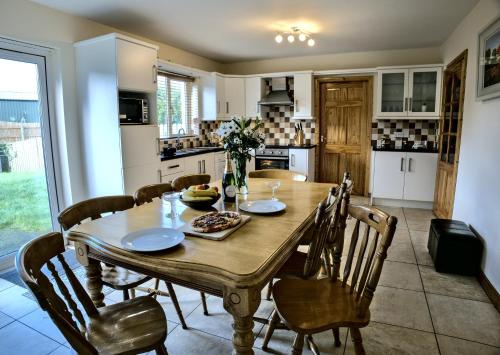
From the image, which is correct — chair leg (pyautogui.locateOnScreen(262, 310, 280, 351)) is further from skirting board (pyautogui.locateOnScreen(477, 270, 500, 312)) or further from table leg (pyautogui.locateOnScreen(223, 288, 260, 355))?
skirting board (pyautogui.locateOnScreen(477, 270, 500, 312))

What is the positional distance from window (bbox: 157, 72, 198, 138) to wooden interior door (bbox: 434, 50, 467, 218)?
372 cm

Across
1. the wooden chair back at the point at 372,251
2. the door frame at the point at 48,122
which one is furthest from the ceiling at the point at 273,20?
the wooden chair back at the point at 372,251

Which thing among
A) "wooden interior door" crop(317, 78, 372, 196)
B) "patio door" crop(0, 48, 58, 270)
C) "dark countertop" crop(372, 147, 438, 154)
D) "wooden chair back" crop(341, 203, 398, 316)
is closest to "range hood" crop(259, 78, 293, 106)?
"wooden interior door" crop(317, 78, 372, 196)

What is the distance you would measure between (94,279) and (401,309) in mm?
2020

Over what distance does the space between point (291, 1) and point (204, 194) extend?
2.18 metres

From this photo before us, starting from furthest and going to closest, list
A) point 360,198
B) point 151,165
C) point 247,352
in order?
point 360,198 → point 151,165 → point 247,352

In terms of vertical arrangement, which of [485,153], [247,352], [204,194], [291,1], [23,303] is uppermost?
Result: [291,1]

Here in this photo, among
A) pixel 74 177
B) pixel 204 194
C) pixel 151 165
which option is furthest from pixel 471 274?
pixel 74 177

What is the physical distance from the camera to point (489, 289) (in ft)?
8.06

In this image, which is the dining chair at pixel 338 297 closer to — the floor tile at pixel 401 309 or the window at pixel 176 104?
the floor tile at pixel 401 309

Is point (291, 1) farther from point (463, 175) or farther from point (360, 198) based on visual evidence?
point (360, 198)

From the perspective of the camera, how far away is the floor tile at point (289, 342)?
1.88 metres

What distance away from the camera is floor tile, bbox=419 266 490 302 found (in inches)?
98.5

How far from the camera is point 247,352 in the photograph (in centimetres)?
120
